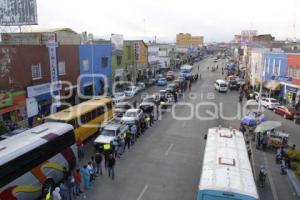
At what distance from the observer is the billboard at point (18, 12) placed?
31841 millimetres

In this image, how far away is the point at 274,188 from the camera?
1761 centimetres

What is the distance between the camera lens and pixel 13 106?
27.4m

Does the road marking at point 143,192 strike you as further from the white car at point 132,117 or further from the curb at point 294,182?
the white car at point 132,117

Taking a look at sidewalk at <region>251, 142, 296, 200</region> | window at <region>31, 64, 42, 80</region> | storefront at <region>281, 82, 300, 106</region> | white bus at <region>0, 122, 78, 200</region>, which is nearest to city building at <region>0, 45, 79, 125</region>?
window at <region>31, 64, 42, 80</region>

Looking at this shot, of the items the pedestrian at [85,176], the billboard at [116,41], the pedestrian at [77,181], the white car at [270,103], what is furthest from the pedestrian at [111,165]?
the billboard at [116,41]

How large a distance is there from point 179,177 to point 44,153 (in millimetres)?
7776

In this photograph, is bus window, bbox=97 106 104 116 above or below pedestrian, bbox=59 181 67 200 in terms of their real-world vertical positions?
above

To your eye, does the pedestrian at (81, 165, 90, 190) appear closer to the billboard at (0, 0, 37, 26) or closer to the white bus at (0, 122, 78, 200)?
the white bus at (0, 122, 78, 200)

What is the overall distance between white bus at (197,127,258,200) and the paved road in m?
2.99

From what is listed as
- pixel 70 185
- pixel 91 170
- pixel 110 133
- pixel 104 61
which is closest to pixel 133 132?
pixel 110 133

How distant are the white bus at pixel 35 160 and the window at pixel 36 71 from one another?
13.8 meters

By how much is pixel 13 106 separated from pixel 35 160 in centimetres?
1381

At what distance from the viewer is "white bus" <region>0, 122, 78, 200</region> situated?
13727 mm

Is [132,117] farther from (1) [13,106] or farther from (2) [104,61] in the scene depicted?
(2) [104,61]
